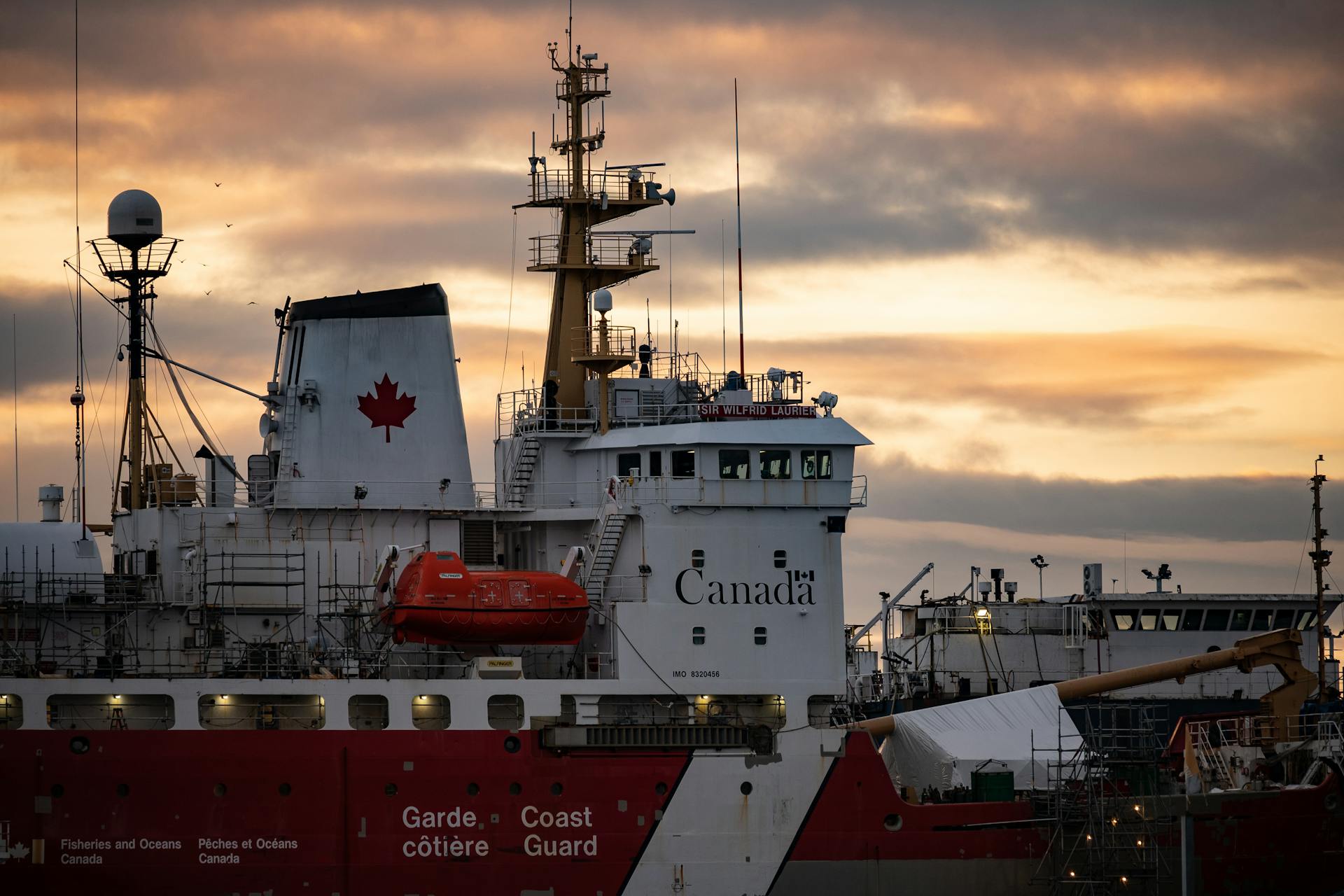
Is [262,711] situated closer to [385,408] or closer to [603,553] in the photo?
[385,408]

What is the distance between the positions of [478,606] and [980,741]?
11583mm

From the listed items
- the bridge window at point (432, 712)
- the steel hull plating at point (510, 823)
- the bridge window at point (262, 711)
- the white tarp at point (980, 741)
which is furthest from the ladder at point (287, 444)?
the white tarp at point (980, 741)

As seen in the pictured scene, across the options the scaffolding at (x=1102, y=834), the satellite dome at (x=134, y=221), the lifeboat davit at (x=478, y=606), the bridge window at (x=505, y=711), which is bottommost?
the scaffolding at (x=1102, y=834)

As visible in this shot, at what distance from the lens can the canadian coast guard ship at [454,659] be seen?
33094 millimetres

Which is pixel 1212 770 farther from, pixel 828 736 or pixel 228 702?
pixel 228 702

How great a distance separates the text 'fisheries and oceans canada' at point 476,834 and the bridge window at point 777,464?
307 inches

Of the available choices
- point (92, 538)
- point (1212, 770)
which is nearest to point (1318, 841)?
point (1212, 770)

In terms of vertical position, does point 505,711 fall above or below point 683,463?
below

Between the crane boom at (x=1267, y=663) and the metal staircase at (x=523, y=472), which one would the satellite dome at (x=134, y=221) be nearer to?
the metal staircase at (x=523, y=472)

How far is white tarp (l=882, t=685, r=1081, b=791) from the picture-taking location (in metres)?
38.6

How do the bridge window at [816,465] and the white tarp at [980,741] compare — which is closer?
the bridge window at [816,465]

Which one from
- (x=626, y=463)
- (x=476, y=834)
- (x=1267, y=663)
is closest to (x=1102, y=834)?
(x=1267, y=663)

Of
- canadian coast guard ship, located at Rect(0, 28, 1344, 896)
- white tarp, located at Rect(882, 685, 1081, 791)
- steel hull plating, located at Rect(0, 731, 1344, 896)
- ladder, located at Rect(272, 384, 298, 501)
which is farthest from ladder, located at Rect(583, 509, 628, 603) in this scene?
white tarp, located at Rect(882, 685, 1081, 791)

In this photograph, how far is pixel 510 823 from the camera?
3400cm
